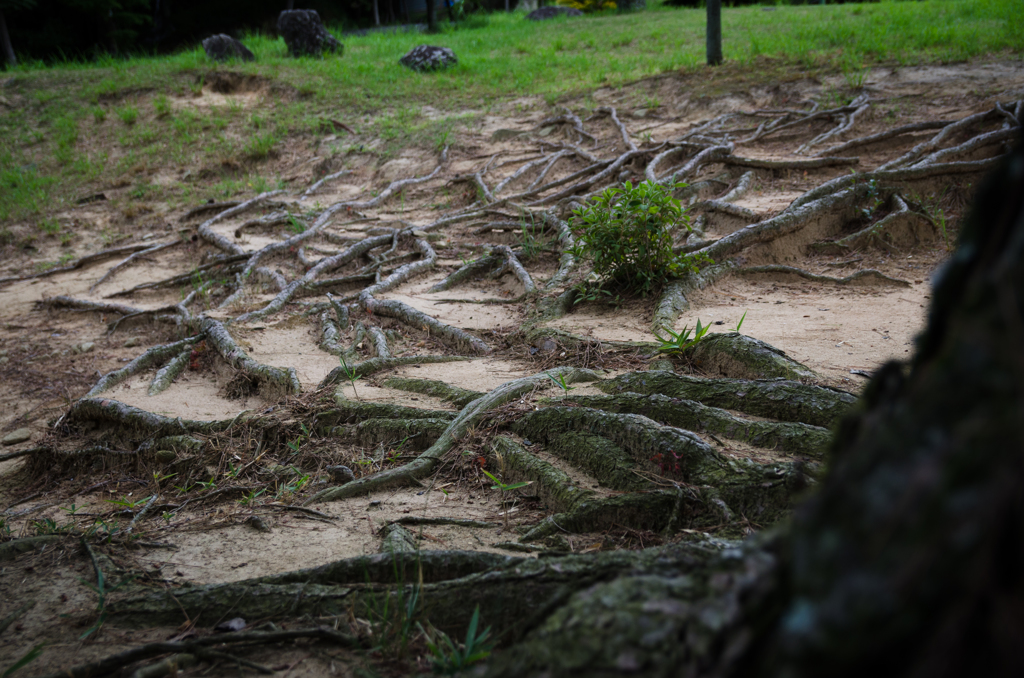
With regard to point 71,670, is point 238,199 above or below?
above

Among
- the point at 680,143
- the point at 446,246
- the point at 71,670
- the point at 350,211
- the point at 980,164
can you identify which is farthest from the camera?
the point at 350,211

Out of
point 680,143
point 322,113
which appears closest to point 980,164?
point 680,143

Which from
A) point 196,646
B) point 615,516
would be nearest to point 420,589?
point 196,646

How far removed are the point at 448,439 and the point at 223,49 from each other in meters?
13.9

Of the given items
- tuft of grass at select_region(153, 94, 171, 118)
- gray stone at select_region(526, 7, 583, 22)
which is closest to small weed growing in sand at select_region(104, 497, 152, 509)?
tuft of grass at select_region(153, 94, 171, 118)

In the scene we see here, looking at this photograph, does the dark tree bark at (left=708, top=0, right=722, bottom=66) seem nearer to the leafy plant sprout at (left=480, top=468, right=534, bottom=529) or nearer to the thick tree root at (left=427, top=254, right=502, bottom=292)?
the thick tree root at (left=427, top=254, right=502, bottom=292)

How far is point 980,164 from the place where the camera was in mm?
5215

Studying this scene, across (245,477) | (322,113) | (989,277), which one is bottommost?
(245,477)

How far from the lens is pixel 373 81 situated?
12695 mm

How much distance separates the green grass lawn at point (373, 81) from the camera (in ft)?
31.0

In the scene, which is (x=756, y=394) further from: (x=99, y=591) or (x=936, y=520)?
(x=99, y=591)

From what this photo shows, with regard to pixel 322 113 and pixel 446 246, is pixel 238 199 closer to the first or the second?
pixel 322 113

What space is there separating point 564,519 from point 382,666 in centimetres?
94

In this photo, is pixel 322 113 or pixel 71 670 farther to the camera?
pixel 322 113
